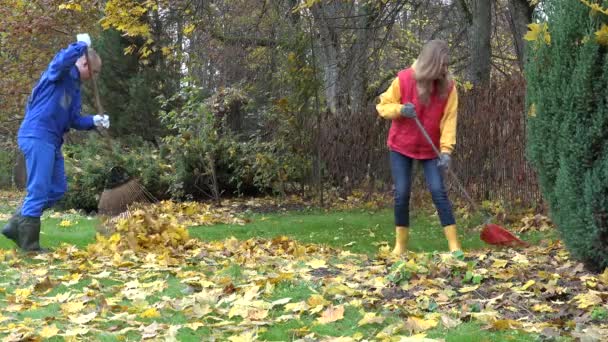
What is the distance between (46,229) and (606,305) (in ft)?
22.4

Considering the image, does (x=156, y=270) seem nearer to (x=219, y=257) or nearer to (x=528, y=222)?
(x=219, y=257)

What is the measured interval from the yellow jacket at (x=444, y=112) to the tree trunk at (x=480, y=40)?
4527mm

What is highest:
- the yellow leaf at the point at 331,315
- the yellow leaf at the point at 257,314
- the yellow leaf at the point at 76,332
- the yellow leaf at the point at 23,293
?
the yellow leaf at the point at 331,315

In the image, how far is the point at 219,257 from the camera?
18.8ft

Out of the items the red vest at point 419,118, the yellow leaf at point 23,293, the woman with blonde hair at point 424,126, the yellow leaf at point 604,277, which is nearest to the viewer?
the yellow leaf at point 604,277

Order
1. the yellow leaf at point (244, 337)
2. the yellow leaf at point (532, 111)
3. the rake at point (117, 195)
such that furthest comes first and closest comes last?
the rake at point (117, 195) < the yellow leaf at point (532, 111) < the yellow leaf at point (244, 337)

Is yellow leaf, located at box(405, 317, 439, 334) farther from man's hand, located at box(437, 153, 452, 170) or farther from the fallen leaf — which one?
man's hand, located at box(437, 153, 452, 170)

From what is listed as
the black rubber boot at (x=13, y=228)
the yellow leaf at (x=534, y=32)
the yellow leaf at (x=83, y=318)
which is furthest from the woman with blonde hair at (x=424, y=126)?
the black rubber boot at (x=13, y=228)

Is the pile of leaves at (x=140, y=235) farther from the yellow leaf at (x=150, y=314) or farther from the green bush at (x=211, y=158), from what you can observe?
the green bush at (x=211, y=158)

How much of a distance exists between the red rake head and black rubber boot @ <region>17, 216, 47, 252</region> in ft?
12.2

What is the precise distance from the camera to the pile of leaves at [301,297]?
3.34m

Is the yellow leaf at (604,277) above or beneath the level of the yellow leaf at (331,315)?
above

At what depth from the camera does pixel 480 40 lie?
33.7 feet

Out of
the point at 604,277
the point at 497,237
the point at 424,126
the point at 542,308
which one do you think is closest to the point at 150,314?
the point at 542,308
